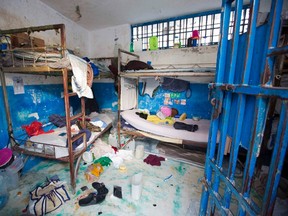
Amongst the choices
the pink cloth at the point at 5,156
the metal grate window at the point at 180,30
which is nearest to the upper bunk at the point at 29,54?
the pink cloth at the point at 5,156

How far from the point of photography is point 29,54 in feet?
6.85

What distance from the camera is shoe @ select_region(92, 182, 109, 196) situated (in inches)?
87.2

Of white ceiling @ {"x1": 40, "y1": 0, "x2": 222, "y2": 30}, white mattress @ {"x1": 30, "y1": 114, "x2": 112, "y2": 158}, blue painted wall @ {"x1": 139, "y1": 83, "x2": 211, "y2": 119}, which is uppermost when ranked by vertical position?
white ceiling @ {"x1": 40, "y1": 0, "x2": 222, "y2": 30}

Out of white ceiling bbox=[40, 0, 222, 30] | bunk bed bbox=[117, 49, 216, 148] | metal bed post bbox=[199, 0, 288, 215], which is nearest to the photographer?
metal bed post bbox=[199, 0, 288, 215]

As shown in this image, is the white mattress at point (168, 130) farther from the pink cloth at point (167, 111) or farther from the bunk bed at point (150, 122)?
the pink cloth at point (167, 111)

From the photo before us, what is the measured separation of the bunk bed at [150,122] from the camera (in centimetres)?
260

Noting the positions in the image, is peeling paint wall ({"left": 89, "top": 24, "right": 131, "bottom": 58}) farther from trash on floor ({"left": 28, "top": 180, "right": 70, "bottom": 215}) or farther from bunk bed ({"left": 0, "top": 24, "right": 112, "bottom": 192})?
trash on floor ({"left": 28, "top": 180, "right": 70, "bottom": 215})

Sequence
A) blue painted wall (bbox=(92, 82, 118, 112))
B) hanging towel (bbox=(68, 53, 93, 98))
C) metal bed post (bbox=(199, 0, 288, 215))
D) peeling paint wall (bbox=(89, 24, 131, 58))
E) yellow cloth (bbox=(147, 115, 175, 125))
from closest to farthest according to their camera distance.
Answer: metal bed post (bbox=(199, 0, 288, 215)) < hanging towel (bbox=(68, 53, 93, 98)) < yellow cloth (bbox=(147, 115, 175, 125)) < peeling paint wall (bbox=(89, 24, 131, 58)) < blue painted wall (bbox=(92, 82, 118, 112))

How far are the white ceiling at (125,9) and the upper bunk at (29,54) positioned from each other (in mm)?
1398

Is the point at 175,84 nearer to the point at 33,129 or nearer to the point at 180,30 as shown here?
the point at 180,30

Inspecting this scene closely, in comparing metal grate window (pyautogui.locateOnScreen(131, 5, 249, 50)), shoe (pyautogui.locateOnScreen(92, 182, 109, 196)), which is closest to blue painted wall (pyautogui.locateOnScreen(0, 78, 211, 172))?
metal grate window (pyautogui.locateOnScreen(131, 5, 249, 50))

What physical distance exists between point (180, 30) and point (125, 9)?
4.95ft

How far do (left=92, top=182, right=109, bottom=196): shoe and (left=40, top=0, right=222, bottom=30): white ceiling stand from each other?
3623 millimetres

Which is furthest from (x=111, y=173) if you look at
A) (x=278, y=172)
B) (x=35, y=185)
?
(x=278, y=172)
